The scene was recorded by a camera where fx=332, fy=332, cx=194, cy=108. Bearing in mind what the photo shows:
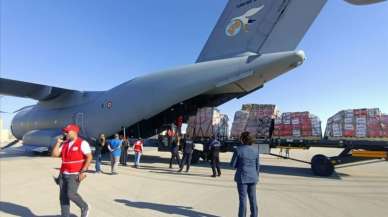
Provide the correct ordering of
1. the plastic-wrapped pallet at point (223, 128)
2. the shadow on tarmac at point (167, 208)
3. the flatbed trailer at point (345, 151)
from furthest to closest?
the plastic-wrapped pallet at point (223, 128) → the flatbed trailer at point (345, 151) → the shadow on tarmac at point (167, 208)

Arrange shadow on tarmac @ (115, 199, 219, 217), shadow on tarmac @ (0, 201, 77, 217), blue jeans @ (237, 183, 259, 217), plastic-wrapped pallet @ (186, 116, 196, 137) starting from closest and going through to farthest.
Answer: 1. blue jeans @ (237, 183, 259, 217)
2. shadow on tarmac @ (0, 201, 77, 217)
3. shadow on tarmac @ (115, 199, 219, 217)
4. plastic-wrapped pallet @ (186, 116, 196, 137)

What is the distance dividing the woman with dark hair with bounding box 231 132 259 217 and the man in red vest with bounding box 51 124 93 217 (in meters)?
2.43

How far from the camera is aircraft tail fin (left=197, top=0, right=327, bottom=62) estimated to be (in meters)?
12.8

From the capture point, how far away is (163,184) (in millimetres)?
9438

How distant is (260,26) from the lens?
13.5 meters

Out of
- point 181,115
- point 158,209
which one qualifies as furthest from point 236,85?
point 158,209

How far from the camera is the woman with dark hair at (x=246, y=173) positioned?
211 inches

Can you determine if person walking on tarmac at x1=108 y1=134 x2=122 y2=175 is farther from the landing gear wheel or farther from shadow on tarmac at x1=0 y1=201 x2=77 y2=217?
the landing gear wheel

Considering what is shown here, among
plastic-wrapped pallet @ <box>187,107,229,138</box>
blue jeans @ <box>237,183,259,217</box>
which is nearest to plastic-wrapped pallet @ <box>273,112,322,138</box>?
plastic-wrapped pallet @ <box>187,107,229,138</box>

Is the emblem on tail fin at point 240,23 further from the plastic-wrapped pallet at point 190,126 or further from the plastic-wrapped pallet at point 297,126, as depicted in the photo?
the plastic-wrapped pallet at point 190,126

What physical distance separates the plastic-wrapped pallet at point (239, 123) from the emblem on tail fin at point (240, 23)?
3471mm

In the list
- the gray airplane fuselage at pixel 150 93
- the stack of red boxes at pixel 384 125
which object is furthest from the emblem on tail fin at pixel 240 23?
the stack of red boxes at pixel 384 125

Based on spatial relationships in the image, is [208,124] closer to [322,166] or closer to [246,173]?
[322,166]

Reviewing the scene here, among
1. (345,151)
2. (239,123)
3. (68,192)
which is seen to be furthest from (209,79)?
(68,192)
